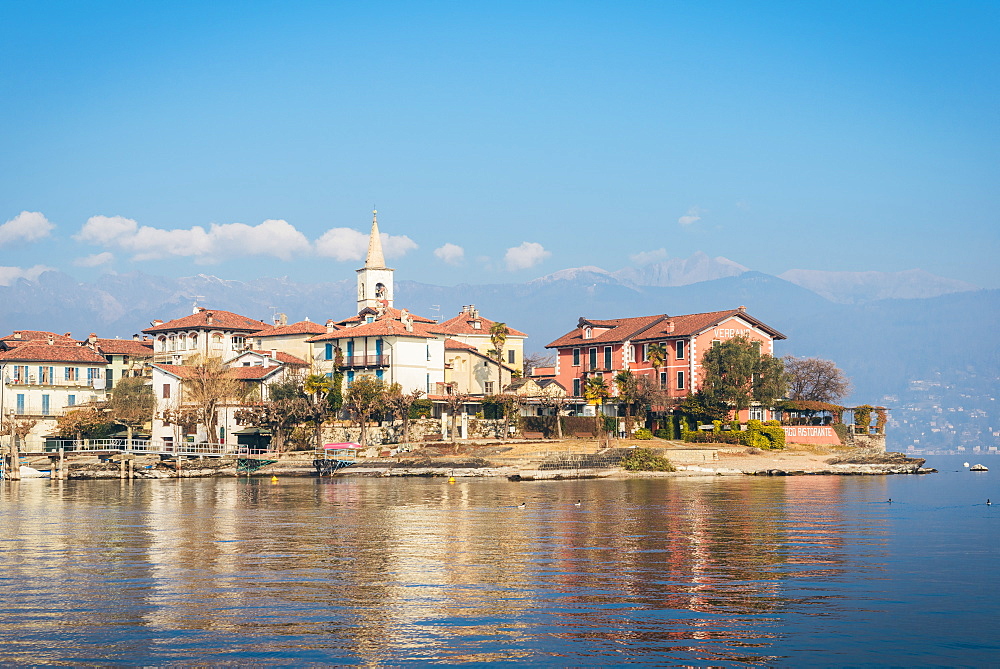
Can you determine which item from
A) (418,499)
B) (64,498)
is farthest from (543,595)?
(64,498)

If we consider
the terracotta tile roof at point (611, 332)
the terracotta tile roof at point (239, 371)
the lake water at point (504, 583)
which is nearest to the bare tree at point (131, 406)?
the terracotta tile roof at point (239, 371)

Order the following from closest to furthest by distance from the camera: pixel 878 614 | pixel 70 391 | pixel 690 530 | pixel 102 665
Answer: pixel 102 665 → pixel 878 614 → pixel 690 530 → pixel 70 391

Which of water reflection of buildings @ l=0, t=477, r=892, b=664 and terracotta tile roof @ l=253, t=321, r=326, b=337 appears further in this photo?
terracotta tile roof @ l=253, t=321, r=326, b=337

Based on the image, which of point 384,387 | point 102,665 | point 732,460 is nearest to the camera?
point 102,665

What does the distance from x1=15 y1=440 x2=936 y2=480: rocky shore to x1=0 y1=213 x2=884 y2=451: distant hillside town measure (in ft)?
14.2

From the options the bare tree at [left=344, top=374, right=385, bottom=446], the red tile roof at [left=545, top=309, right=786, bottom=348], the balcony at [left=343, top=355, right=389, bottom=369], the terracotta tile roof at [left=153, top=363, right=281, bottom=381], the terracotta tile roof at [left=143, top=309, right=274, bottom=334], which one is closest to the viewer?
the bare tree at [left=344, top=374, right=385, bottom=446]

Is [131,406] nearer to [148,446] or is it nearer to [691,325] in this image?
[148,446]

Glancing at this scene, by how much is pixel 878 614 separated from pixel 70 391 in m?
90.3

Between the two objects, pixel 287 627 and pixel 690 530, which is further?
pixel 690 530

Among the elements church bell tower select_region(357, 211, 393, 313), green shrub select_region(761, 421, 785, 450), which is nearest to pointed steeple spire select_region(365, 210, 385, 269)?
church bell tower select_region(357, 211, 393, 313)

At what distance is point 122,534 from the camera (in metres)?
41.3

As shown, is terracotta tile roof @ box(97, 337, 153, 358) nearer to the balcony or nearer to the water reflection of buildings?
the balcony

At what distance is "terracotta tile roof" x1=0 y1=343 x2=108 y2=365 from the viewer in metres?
100

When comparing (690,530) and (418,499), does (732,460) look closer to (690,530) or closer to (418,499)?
(418,499)
